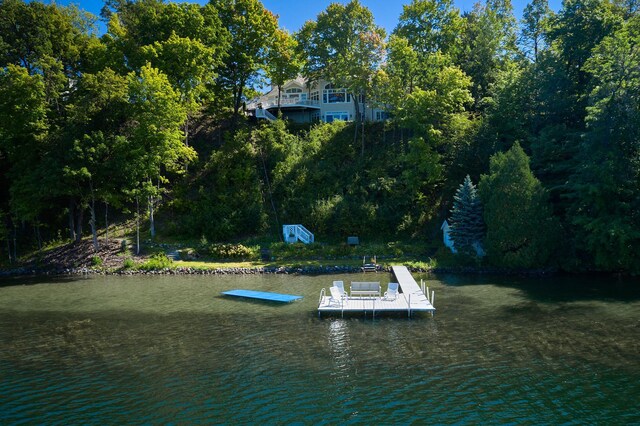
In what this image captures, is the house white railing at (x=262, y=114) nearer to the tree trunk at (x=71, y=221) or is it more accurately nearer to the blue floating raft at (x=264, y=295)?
the tree trunk at (x=71, y=221)

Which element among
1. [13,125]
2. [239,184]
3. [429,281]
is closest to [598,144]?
[429,281]

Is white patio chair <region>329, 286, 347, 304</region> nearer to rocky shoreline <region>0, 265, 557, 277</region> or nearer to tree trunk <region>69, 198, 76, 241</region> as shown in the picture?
→ rocky shoreline <region>0, 265, 557, 277</region>

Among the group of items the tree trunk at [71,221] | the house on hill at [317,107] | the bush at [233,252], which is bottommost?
the bush at [233,252]

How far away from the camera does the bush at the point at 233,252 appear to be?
121 feet

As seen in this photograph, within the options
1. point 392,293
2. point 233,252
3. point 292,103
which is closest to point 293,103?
point 292,103

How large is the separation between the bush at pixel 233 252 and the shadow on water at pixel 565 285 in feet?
46.8

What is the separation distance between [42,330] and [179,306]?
6159 mm

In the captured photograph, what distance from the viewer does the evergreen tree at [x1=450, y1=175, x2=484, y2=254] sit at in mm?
33188

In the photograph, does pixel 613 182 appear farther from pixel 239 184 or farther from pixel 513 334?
pixel 239 184

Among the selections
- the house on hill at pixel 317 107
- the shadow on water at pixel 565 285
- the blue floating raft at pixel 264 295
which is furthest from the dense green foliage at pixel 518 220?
the house on hill at pixel 317 107

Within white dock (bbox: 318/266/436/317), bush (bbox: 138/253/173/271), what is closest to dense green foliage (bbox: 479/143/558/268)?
white dock (bbox: 318/266/436/317)

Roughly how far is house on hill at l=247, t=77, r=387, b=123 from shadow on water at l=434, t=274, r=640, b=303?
3093cm

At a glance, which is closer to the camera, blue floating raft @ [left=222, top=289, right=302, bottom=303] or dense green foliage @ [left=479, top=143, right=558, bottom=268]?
blue floating raft @ [left=222, top=289, right=302, bottom=303]

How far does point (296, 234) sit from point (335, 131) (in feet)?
52.9
